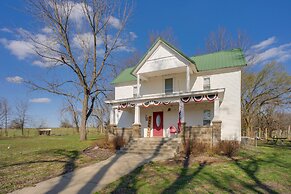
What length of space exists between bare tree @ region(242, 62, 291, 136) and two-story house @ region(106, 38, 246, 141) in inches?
471

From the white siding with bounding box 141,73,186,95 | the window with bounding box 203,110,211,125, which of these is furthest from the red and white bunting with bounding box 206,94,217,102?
the white siding with bounding box 141,73,186,95

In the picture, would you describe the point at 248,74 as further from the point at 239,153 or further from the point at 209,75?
the point at 239,153

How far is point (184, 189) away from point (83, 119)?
15659 millimetres

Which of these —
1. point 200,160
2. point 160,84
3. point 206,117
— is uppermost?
point 160,84

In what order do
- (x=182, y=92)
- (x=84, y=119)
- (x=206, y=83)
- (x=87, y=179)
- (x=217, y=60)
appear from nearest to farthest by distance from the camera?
(x=87, y=179)
(x=182, y=92)
(x=206, y=83)
(x=217, y=60)
(x=84, y=119)

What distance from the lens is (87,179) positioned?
24.1 feet

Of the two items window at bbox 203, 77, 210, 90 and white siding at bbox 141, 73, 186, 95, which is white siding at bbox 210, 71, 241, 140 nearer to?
window at bbox 203, 77, 210, 90

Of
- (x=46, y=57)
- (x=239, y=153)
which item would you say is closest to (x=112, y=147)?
(x=239, y=153)

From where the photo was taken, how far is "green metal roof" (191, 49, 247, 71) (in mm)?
16297

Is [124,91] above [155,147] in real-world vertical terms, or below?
above

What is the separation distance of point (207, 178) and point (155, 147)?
6.18m

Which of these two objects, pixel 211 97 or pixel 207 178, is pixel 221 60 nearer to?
pixel 211 97

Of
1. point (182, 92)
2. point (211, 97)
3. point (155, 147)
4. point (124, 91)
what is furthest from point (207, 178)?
point (124, 91)

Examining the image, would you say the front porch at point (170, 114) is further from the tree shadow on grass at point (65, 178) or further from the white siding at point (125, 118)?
the tree shadow on grass at point (65, 178)
